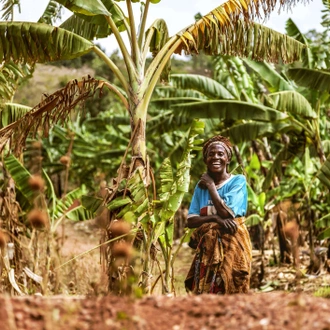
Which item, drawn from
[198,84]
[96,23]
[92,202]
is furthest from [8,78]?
[198,84]

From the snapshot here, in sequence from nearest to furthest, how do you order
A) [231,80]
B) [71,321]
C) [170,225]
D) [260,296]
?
1. [71,321]
2. [260,296]
3. [170,225]
4. [231,80]

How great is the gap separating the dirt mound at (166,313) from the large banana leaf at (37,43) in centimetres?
457

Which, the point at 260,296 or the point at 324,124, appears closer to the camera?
the point at 260,296

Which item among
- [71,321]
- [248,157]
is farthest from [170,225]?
[248,157]

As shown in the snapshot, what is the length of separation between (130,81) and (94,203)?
1554 millimetres

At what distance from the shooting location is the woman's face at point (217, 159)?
673 cm

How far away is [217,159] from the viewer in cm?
675

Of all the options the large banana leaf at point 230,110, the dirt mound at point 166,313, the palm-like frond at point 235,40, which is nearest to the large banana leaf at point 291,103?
the large banana leaf at point 230,110

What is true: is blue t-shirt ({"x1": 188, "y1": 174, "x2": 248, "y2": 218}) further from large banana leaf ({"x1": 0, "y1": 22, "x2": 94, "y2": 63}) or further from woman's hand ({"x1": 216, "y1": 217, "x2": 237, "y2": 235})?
→ large banana leaf ({"x1": 0, "y1": 22, "x2": 94, "y2": 63})

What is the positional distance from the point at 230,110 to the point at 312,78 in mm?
1535

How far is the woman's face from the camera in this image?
673 centimetres

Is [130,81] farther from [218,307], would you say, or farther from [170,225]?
[218,307]

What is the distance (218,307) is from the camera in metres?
3.70

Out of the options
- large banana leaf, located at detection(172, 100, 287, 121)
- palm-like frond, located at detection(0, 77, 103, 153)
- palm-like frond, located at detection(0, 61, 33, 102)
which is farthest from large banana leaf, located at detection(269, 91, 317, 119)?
palm-like frond, located at detection(0, 77, 103, 153)
